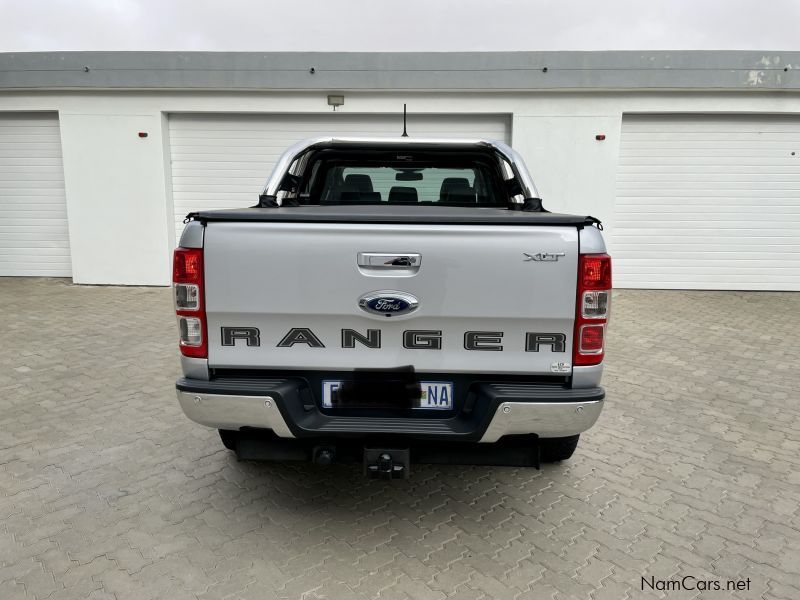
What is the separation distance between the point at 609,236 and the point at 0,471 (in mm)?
9137

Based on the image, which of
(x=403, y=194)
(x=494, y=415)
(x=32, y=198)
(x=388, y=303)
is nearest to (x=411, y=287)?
(x=388, y=303)

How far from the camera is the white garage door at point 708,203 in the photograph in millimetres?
9773

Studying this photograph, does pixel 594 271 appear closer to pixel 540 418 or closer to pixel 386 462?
pixel 540 418

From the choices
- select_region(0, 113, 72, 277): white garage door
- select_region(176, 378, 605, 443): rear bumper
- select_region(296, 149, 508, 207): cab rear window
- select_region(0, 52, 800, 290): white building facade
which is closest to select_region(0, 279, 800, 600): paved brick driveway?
select_region(176, 378, 605, 443): rear bumper

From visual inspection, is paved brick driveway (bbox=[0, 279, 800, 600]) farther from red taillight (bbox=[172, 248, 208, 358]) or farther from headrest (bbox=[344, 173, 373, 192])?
headrest (bbox=[344, 173, 373, 192])

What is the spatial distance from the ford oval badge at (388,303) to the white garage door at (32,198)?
399 inches

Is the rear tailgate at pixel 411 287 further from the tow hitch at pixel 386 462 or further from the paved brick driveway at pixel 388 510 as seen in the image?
the paved brick driveway at pixel 388 510

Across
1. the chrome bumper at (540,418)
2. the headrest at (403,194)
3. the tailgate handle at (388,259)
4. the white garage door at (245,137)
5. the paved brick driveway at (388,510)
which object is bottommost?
the paved brick driveway at (388,510)

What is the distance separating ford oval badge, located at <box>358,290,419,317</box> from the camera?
2.50 meters

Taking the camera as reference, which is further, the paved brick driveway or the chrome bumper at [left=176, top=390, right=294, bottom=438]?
the paved brick driveway

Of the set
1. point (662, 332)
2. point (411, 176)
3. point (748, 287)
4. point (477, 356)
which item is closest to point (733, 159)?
point (748, 287)

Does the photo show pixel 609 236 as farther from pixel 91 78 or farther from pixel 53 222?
pixel 53 222

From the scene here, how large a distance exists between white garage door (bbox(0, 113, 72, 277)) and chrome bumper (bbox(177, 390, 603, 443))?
9.81m

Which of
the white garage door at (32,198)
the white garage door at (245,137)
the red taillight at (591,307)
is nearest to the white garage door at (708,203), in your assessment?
the white garage door at (245,137)
